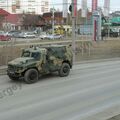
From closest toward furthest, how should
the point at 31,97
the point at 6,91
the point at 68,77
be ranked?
1. the point at 31,97
2. the point at 6,91
3. the point at 68,77

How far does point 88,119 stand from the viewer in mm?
9602

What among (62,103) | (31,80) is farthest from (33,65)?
(62,103)

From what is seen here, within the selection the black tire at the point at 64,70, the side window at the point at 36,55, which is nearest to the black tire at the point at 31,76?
the side window at the point at 36,55

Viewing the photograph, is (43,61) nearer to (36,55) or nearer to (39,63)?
(39,63)

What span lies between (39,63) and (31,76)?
1.01 meters

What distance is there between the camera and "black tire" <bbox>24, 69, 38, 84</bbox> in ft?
57.2

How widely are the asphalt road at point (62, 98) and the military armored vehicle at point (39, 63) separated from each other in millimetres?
398

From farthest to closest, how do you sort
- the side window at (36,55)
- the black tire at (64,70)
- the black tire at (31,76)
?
the black tire at (64,70)
the side window at (36,55)
the black tire at (31,76)

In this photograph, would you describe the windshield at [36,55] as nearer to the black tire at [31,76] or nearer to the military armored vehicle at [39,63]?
the military armored vehicle at [39,63]

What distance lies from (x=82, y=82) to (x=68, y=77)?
2.07 meters

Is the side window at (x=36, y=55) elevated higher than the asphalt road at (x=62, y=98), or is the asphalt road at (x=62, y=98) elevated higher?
the side window at (x=36, y=55)

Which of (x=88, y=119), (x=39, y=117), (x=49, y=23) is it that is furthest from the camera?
(x=49, y=23)

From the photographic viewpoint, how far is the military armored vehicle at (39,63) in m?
17.7

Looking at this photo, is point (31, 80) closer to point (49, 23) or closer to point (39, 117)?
point (39, 117)
